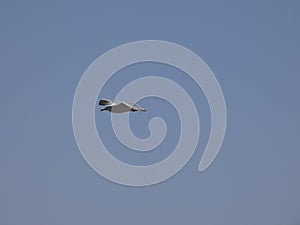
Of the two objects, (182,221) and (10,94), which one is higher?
(10,94)

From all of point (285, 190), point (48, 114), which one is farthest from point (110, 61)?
point (285, 190)

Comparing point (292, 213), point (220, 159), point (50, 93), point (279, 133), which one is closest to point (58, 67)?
point (50, 93)

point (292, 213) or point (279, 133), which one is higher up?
point (279, 133)

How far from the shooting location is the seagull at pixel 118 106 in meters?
1.98

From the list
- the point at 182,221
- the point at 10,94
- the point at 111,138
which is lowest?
the point at 182,221

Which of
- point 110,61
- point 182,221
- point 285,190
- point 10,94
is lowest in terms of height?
point 182,221

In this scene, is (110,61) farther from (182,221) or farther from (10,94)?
(182,221)

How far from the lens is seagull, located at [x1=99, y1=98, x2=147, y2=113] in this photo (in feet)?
6.50

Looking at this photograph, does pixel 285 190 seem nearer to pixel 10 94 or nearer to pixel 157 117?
pixel 157 117

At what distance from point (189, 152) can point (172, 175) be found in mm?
123

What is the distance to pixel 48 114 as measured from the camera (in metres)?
1.96

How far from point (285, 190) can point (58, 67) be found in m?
1.14

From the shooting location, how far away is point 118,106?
198 centimetres

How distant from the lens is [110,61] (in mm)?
1993
